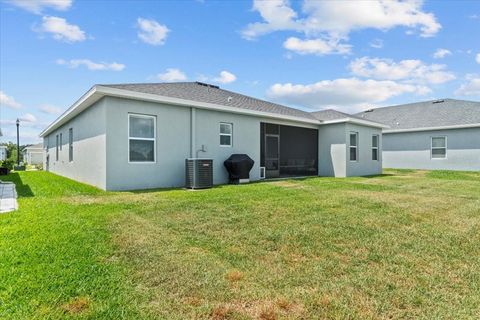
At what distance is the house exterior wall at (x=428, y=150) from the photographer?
17.1 m

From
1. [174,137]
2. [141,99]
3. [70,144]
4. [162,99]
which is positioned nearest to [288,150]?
[174,137]

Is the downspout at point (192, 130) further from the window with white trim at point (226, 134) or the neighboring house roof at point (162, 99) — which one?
the window with white trim at point (226, 134)

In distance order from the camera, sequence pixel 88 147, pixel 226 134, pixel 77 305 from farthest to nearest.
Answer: pixel 226 134 < pixel 88 147 < pixel 77 305

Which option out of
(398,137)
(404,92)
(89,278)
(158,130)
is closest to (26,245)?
(89,278)

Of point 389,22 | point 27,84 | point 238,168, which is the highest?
point 389,22

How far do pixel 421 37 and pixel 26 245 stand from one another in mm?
15625

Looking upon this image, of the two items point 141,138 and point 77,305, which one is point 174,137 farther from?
point 77,305

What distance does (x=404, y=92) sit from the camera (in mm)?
23281

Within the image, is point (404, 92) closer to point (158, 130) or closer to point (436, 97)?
point (436, 97)

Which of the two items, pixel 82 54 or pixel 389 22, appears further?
pixel 82 54

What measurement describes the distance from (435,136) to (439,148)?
80cm

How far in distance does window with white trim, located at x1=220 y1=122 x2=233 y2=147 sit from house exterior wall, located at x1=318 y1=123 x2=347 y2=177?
229 inches

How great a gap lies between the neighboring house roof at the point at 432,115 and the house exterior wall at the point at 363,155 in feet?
15.4

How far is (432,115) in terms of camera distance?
19.4 metres
